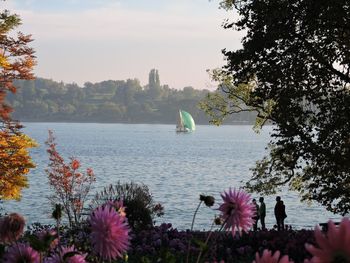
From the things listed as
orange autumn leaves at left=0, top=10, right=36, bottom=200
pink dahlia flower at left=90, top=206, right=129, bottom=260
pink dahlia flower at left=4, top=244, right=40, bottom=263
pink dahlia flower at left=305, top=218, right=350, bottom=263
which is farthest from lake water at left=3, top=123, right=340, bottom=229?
pink dahlia flower at left=305, top=218, right=350, bottom=263

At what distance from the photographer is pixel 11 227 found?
3.35 m

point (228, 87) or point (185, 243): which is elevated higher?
point (228, 87)

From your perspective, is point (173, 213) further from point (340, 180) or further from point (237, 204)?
point (237, 204)

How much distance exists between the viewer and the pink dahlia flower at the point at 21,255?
333 centimetres

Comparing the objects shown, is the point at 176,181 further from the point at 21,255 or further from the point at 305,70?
the point at 21,255

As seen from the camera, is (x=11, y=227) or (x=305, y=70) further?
(x=305, y=70)

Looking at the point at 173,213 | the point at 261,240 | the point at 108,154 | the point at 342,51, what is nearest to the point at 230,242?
the point at 261,240

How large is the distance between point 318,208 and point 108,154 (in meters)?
88.1

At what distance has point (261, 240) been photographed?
658 inches

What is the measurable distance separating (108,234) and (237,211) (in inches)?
38.5

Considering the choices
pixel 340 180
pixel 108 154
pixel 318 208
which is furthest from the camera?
pixel 108 154

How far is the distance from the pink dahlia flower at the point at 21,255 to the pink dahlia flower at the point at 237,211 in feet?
3.35

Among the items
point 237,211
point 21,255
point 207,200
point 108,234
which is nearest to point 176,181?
point 207,200

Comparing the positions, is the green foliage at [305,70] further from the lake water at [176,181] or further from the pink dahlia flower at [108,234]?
the lake water at [176,181]
